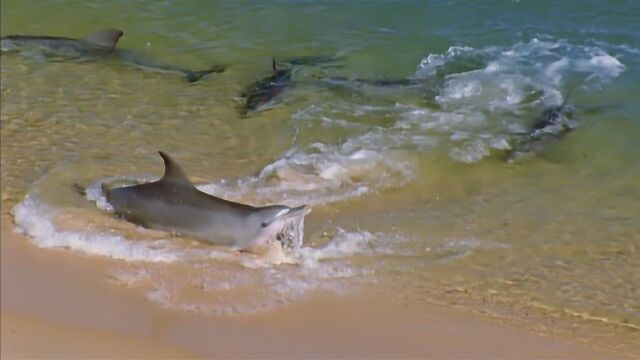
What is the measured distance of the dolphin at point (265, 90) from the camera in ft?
27.6

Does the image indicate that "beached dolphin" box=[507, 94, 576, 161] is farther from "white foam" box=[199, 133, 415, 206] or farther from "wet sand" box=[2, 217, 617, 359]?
"wet sand" box=[2, 217, 617, 359]

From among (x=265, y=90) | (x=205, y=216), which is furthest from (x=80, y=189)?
(x=265, y=90)

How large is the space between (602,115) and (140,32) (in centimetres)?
523

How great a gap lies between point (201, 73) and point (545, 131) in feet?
11.0

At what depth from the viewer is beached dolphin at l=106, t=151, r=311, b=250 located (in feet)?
18.1

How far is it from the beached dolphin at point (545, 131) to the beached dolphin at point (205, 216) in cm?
231

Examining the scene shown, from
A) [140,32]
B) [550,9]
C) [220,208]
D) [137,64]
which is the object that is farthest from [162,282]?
[550,9]

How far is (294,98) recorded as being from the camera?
852cm

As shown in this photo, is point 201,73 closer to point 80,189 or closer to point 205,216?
point 80,189

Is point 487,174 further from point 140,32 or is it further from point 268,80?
point 140,32

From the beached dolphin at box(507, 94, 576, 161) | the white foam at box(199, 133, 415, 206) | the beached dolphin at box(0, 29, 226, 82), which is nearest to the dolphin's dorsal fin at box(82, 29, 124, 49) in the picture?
the beached dolphin at box(0, 29, 226, 82)

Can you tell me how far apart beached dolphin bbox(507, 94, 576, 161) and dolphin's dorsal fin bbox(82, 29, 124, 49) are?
443cm

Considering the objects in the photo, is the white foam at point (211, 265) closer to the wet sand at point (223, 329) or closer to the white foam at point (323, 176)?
the wet sand at point (223, 329)

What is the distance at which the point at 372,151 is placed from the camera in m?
7.34
